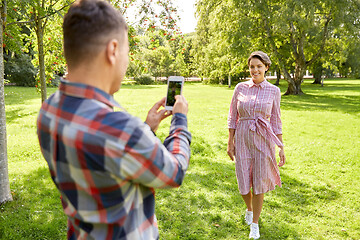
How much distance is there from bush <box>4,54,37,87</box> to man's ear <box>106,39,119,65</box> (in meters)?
32.9

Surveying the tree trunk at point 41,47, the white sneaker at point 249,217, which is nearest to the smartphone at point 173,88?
the white sneaker at point 249,217

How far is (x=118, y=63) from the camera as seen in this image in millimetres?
1199

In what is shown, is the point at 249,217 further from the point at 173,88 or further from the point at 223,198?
the point at 173,88

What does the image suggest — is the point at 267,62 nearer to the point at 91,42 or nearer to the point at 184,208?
the point at 184,208

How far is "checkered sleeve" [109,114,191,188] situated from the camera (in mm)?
1047

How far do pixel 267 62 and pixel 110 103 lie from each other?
3.17 metres

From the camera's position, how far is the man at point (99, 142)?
1.04 m

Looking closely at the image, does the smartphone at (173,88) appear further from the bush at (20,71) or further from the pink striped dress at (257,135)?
the bush at (20,71)

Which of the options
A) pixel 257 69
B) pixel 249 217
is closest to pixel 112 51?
pixel 257 69

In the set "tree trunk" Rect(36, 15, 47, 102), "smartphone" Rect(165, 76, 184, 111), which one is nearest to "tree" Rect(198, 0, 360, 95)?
"tree trunk" Rect(36, 15, 47, 102)

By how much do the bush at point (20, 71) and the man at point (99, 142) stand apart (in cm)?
3289

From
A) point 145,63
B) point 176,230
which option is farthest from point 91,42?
point 145,63

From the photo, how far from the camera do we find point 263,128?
150 inches

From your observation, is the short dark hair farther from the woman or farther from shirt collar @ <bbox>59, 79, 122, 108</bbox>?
the woman
